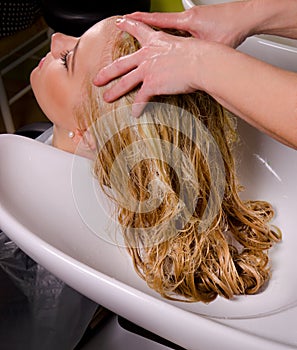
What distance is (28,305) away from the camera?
1.08 metres

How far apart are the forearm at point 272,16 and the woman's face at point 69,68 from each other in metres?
0.22

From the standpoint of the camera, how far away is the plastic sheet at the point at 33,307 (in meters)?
1.06

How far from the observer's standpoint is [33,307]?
109cm

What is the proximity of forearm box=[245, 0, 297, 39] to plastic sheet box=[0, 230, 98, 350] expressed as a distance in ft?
2.10

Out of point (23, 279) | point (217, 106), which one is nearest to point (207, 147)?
point (217, 106)

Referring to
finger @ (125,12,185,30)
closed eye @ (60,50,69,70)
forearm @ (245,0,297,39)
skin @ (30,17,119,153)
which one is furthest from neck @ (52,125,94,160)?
forearm @ (245,0,297,39)

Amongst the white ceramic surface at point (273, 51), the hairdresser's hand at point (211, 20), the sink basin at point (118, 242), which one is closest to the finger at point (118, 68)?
the hairdresser's hand at point (211, 20)

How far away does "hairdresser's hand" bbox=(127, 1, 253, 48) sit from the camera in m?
0.83

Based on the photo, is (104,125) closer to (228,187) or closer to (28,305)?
(228,187)

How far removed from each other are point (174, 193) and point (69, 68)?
271 millimetres

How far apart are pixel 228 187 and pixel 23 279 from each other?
47 centimetres

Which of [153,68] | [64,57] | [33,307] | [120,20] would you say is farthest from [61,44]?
[33,307]

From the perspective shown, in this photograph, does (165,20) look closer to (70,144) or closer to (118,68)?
(118,68)

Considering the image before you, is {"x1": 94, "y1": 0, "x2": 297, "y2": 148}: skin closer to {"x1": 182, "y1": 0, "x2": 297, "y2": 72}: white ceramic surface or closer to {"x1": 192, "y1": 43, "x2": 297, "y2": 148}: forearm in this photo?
{"x1": 192, "y1": 43, "x2": 297, "y2": 148}: forearm
